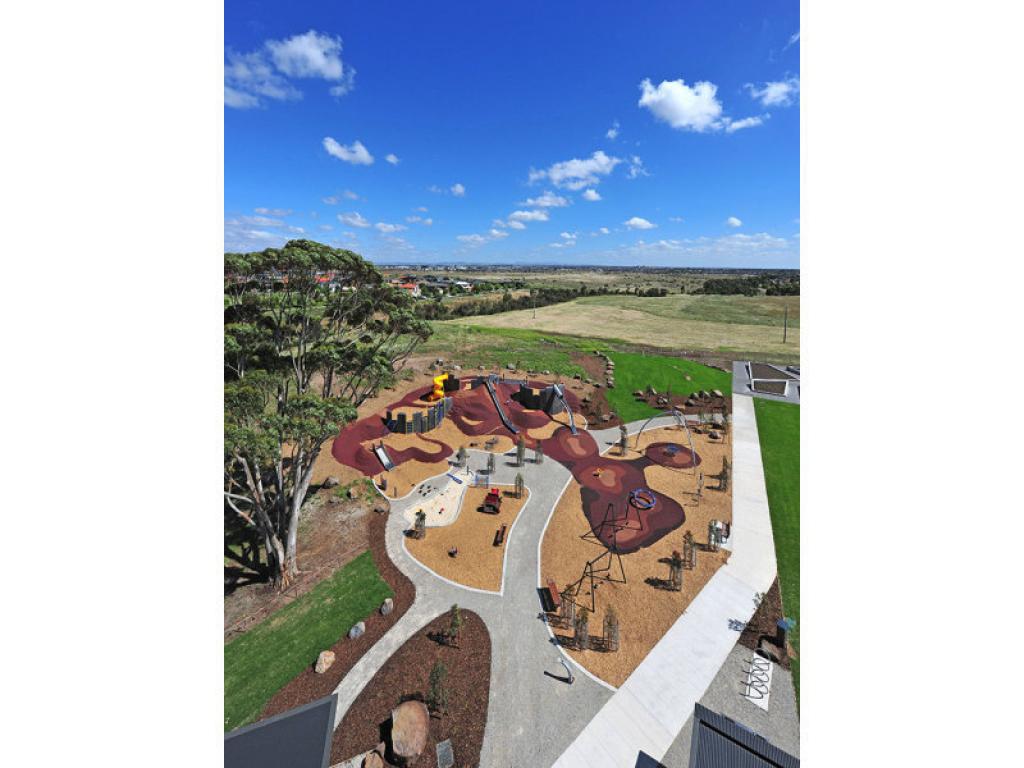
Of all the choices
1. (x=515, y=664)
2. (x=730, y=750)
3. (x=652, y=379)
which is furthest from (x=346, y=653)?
(x=652, y=379)

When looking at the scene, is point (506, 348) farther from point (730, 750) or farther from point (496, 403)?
point (730, 750)

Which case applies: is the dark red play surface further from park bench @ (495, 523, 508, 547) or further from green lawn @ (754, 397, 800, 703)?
park bench @ (495, 523, 508, 547)

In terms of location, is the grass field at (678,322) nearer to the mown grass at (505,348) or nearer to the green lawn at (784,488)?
the mown grass at (505,348)

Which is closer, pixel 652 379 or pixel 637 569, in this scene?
pixel 637 569

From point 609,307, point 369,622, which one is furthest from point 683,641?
point 609,307

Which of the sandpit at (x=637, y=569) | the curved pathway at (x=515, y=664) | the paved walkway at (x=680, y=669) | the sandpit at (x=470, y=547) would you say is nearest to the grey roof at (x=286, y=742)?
the curved pathway at (x=515, y=664)

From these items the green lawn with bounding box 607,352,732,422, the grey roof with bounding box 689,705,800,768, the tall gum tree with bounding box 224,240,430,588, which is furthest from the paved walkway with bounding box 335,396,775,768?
the green lawn with bounding box 607,352,732,422
